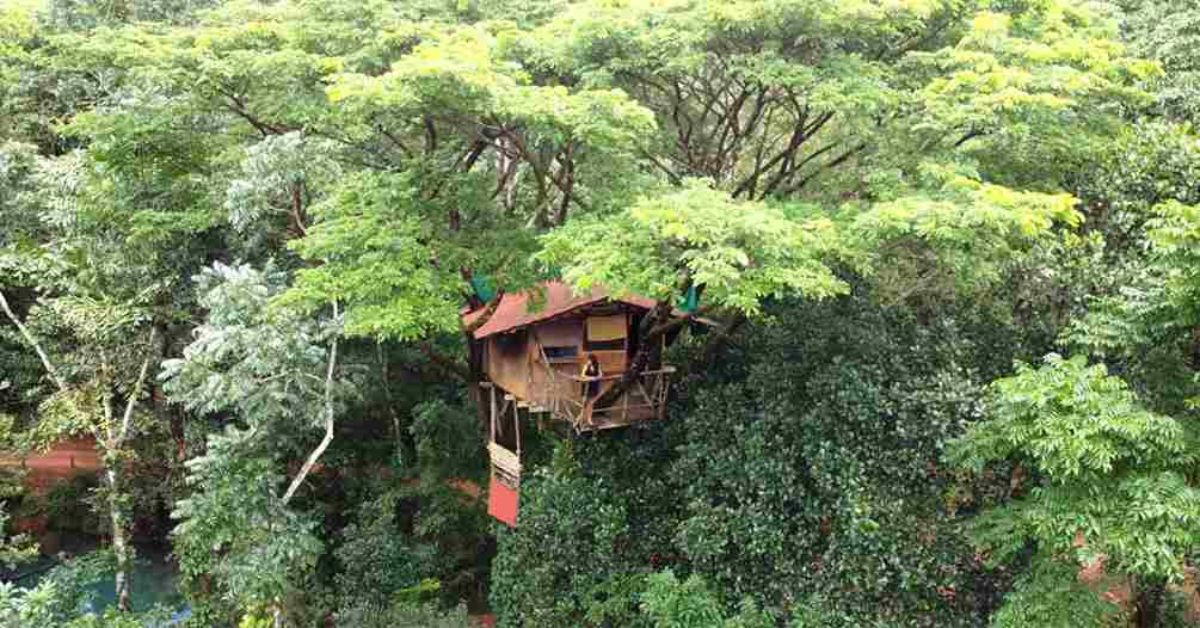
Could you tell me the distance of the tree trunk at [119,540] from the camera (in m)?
10.2

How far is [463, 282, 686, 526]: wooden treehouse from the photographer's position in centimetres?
935

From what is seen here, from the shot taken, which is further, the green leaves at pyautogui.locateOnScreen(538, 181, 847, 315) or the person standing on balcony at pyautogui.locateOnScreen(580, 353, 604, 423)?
the person standing on balcony at pyautogui.locateOnScreen(580, 353, 604, 423)

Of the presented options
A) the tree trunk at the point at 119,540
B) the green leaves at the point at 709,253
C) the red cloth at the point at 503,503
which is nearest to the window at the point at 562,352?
the red cloth at the point at 503,503

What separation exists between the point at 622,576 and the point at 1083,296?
5482mm

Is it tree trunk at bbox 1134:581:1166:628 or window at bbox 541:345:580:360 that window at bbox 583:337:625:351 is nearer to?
window at bbox 541:345:580:360

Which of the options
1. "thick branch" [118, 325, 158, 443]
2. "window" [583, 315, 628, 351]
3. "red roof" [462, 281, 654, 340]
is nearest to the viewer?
"red roof" [462, 281, 654, 340]

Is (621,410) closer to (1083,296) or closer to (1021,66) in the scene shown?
(1083,296)

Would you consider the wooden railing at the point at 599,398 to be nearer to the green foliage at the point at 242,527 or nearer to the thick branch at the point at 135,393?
the green foliage at the point at 242,527

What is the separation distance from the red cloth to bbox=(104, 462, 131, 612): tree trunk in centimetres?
458

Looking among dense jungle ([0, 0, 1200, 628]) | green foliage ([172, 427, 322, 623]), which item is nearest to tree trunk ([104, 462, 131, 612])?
dense jungle ([0, 0, 1200, 628])

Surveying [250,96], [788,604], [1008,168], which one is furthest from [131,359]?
[1008,168]

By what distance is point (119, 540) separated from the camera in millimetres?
10250

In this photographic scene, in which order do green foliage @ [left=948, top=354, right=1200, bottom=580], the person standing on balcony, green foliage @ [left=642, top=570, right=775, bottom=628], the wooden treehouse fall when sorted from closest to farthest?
green foliage @ [left=948, top=354, right=1200, bottom=580]
green foliage @ [left=642, top=570, right=775, bottom=628]
the person standing on balcony
the wooden treehouse

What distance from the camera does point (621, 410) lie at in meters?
9.46
